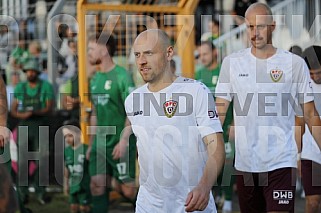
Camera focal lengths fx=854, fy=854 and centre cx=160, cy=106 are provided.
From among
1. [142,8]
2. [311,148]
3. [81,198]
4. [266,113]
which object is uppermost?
[142,8]

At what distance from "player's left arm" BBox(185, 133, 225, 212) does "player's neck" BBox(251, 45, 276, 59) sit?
1.88 metres

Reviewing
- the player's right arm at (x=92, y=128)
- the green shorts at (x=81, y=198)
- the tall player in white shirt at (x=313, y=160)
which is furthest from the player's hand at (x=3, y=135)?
the green shorts at (x=81, y=198)

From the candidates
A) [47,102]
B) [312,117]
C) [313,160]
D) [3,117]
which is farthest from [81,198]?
[3,117]

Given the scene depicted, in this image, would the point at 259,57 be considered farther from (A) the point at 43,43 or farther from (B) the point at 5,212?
(A) the point at 43,43

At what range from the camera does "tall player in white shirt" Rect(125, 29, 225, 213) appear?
595cm

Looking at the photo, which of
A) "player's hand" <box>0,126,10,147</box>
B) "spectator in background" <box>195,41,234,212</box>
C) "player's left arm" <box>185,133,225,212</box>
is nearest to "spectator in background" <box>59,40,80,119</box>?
"spectator in background" <box>195,41,234,212</box>

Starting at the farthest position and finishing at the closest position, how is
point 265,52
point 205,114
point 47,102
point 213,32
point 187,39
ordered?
1. point 213,32
2. point 47,102
3. point 187,39
4. point 265,52
5. point 205,114

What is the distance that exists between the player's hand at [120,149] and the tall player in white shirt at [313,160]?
6.27ft

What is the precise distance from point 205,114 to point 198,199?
2.28 feet

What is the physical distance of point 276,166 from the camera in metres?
7.36

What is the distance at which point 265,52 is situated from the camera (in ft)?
24.6

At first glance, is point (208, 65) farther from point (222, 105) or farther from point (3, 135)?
point (3, 135)

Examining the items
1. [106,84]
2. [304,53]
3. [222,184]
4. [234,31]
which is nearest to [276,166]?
[304,53]

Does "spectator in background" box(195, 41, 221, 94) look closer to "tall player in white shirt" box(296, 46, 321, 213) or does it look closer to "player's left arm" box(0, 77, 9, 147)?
"tall player in white shirt" box(296, 46, 321, 213)
